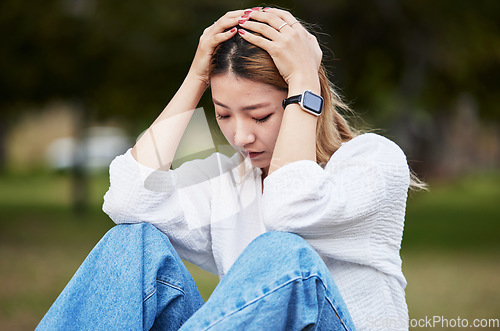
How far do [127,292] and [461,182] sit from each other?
20959 millimetres

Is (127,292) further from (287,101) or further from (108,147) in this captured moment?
(108,147)

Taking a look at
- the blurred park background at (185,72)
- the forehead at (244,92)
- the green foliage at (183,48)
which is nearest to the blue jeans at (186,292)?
the forehead at (244,92)

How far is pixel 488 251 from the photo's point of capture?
8352 mm

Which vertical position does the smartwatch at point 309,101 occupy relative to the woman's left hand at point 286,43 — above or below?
below

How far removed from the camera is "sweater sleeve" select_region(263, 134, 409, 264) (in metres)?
2.11

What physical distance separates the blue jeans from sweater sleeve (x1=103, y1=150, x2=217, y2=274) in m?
0.09

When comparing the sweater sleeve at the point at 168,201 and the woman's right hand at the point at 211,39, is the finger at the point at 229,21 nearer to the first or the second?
the woman's right hand at the point at 211,39

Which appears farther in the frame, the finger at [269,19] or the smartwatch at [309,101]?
the finger at [269,19]

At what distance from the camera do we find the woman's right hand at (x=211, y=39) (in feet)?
8.15

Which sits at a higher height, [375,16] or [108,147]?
[375,16]

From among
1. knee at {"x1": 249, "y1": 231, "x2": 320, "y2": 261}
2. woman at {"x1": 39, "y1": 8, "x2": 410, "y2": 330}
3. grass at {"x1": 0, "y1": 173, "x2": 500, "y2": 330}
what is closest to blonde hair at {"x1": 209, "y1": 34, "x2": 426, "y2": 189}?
woman at {"x1": 39, "y1": 8, "x2": 410, "y2": 330}

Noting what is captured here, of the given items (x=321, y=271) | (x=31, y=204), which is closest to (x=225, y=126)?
(x=321, y=271)

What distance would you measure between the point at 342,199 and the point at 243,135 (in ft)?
1.52

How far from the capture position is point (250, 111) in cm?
239
